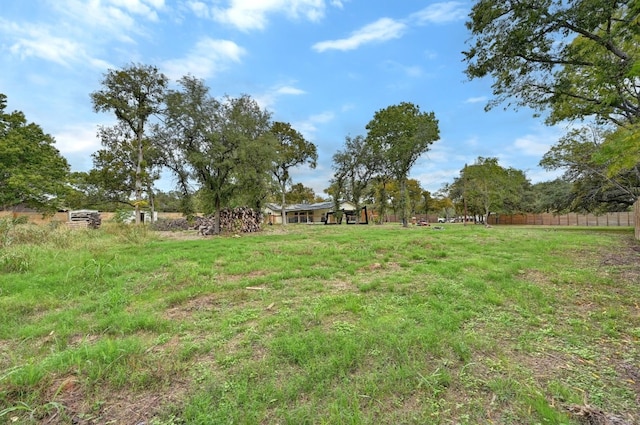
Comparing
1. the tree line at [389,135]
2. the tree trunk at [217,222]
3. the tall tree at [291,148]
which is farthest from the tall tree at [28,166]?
the tall tree at [291,148]

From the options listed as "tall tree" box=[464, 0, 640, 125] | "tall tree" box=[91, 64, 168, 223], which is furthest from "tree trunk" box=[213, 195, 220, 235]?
"tall tree" box=[464, 0, 640, 125]

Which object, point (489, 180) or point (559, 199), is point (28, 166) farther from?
point (559, 199)

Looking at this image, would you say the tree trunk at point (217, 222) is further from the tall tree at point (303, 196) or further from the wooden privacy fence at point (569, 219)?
the tall tree at point (303, 196)

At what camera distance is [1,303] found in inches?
144

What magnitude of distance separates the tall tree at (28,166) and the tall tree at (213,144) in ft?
38.3

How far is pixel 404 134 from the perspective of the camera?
20469mm

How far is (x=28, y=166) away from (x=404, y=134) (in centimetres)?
2580

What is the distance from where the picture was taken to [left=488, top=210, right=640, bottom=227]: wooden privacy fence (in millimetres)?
27688

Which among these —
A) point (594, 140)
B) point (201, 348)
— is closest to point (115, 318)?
point (201, 348)

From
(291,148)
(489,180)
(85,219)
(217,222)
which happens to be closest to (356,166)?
(291,148)

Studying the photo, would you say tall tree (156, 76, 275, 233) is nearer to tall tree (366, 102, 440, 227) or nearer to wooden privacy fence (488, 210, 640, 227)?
tall tree (366, 102, 440, 227)

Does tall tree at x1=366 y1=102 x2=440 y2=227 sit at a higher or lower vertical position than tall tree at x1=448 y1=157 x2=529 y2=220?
higher

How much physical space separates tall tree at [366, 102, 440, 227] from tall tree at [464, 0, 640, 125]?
36.6 feet

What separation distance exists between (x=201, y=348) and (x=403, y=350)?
1722mm
